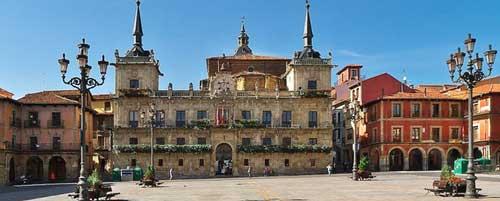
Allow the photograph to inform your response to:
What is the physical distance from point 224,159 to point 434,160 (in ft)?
86.3

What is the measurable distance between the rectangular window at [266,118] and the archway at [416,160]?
1793 cm

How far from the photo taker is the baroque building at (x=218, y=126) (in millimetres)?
69188

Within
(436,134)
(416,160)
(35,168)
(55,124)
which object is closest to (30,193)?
(55,124)

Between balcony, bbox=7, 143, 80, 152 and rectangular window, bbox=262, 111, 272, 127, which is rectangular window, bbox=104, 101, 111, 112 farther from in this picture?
rectangular window, bbox=262, 111, 272, 127

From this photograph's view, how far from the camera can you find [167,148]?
68.8 meters

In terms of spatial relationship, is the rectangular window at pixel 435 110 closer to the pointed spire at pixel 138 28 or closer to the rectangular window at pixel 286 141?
the rectangular window at pixel 286 141

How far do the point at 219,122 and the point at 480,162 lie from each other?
2798 centimetres

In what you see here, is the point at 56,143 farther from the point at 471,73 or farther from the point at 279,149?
the point at 471,73

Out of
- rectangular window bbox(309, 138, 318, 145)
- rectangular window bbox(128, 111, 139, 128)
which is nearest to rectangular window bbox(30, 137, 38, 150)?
rectangular window bbox(128, 111, 139, 128)

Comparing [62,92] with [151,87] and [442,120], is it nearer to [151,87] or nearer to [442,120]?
[151,87]

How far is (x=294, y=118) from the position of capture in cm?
7112

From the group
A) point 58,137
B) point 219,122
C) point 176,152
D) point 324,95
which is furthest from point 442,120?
point 58,137

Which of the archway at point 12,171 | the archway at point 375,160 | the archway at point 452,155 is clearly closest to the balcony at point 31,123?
the archway at point 12,171

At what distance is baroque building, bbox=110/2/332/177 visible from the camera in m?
69.2
